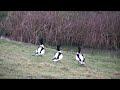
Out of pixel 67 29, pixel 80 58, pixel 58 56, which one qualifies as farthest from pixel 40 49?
pixel 80 58

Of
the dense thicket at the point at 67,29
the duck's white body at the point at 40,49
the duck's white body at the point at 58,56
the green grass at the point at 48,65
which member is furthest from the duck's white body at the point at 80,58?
the duck's white body at the point at 40,49

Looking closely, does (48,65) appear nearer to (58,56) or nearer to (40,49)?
(58,56)

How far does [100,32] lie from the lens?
6.38m

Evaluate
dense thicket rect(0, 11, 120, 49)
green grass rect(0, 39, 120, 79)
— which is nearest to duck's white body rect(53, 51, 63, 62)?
green grass rect(0, 39, 120, 79)

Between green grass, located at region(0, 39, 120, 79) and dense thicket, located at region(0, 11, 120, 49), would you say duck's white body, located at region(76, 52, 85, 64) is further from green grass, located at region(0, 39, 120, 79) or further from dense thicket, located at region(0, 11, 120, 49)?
dense thicket, located at region(0, 11, 120, 49)

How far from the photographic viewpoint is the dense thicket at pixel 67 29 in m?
6.21

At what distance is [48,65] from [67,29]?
34.6 inches

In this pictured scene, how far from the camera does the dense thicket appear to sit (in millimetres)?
6207

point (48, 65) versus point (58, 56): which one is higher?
point (58, 56)

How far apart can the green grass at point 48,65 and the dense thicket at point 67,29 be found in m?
0.19

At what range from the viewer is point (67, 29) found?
638cm

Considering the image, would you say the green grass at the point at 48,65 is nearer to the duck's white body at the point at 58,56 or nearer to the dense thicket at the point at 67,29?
the duck's white body at the point at 58,56
